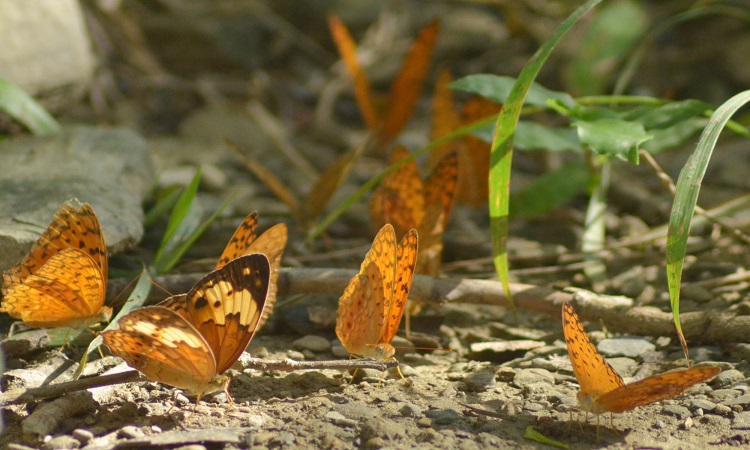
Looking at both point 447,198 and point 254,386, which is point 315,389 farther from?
point 447,198

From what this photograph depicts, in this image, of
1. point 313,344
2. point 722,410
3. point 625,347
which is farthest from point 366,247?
point 722,410

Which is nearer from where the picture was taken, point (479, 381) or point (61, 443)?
point (61, 443)

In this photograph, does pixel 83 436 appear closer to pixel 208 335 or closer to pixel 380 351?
pixel 208 335

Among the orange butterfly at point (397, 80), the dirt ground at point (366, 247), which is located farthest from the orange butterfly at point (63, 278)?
the orange butterfly at point (397, 80)

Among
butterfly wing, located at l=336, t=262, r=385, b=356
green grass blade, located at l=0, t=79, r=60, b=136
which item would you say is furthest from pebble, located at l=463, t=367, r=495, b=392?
green grass blade, located at l=0, t=79, r=60, b=136

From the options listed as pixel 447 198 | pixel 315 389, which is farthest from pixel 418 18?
pixel 315 389

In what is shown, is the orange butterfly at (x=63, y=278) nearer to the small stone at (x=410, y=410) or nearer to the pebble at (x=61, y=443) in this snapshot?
the pebble at (x=61, y=443)

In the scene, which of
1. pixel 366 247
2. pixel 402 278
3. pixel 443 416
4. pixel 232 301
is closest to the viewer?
pixel 232 301
